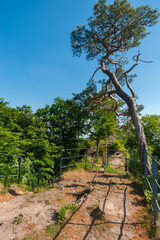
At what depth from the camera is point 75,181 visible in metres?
6.49

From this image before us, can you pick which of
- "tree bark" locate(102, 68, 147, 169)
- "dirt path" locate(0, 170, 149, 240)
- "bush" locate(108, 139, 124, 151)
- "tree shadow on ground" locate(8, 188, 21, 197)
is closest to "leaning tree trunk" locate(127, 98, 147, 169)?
"tree bark" locate(102, 68, 147, 169)

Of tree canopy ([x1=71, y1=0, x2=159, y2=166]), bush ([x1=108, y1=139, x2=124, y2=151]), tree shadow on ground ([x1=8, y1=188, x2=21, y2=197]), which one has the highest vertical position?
tree canopy ([x1=71, y1=0, x2=159, y2=166])

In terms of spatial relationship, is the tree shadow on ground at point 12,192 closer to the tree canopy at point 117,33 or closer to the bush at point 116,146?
the tree canopy at point 117,33

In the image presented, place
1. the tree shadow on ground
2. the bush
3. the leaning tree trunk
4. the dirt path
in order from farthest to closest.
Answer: the bush
the leaning tree trunk
the tree shadow on ground
the dirt path

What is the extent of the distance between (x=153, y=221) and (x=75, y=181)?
384 cm

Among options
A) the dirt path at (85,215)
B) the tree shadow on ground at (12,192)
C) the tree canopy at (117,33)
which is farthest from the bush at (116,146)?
the tree shadow on ground at (12,192)

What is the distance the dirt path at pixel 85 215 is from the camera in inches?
112

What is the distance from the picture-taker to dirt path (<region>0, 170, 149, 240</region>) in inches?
112

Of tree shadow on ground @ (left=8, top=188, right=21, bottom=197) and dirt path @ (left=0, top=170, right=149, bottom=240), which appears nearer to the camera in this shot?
dirt path @ (left=0, top=170, right=149, bottom=240)

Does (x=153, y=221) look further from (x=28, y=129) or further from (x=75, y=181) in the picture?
(x=28, y=129)

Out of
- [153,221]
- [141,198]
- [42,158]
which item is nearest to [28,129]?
[42,158]

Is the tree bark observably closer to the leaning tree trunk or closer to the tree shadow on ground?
the leaning tree trunk

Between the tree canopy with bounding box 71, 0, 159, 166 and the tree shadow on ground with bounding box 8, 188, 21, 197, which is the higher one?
the tree canopy with bounding box 71, 0, 159, 166

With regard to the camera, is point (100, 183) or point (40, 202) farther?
point (100, 183)
